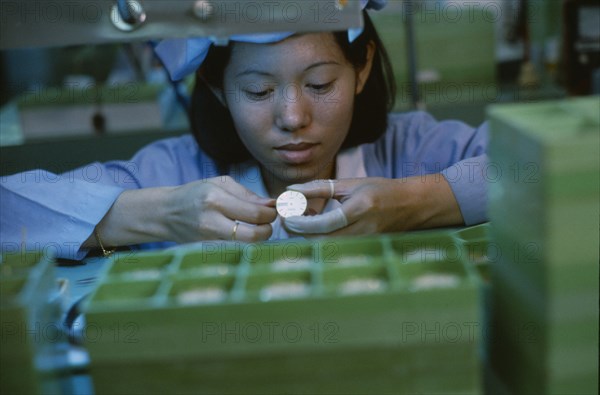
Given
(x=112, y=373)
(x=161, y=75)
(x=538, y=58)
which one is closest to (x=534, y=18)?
(x=538, y=58)

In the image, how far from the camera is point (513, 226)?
0.77 metres

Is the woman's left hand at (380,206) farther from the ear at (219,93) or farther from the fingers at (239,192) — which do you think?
the ear at (219,93)

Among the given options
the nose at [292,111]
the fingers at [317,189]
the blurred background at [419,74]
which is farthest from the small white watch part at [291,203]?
the blurred background at [419,74]

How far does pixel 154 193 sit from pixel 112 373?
30.8 inches

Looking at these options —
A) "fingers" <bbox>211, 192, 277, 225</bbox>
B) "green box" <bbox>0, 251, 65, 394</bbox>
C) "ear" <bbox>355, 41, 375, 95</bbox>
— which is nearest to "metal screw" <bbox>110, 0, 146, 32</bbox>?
"green box" <bbox>0, 251, 65, 394</bbox>

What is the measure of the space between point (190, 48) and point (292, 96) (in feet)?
0.80

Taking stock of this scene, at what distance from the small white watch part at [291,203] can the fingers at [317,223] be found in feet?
0.10

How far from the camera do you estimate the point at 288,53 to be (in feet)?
4.68

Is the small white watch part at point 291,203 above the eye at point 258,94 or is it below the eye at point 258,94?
below

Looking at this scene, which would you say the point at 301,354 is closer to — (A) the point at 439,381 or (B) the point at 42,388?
(A) the point at 439,381

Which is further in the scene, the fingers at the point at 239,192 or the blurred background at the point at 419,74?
the blurred background at the point at 419,74

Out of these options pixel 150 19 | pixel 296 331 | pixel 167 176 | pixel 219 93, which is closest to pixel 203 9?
pixel 150 19

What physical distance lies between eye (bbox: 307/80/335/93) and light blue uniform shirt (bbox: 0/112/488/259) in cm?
33

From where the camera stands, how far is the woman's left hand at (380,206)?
4.39 ft
